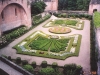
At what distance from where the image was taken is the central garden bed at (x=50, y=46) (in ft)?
70.9

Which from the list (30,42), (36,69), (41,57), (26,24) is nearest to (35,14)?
(26,24)

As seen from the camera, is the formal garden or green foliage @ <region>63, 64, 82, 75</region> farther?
the formal garden

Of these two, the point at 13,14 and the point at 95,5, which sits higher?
the point at 95,5

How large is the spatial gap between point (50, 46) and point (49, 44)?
0.70 meters

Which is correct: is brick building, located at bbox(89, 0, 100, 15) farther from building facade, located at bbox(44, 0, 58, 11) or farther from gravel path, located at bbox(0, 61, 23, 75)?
gravel path, located at bbox(0, 61, 23, 75)

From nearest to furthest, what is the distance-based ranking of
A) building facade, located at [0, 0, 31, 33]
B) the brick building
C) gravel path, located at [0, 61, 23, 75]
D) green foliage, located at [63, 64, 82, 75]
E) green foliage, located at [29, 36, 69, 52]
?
gravel path, located at [0, 61, 23, 75], green foliage, located at [63, 64, 82, 75], green foliage, located at [29, 36, 69, 52], building facade, located at [0, 0, 31, 33], the brick building

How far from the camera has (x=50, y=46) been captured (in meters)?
24.1

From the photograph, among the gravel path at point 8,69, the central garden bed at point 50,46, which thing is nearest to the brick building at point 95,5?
the central garden bed at point 50,46

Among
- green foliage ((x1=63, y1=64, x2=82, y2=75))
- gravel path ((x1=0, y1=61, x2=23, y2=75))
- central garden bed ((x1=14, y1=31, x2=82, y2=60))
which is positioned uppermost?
central garden bed ((x1=14, y1=31, x2=82, y2=60))

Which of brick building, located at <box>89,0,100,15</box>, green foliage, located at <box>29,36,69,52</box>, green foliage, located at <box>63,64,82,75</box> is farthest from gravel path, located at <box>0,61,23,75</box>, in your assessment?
brick building, located at <box>89,0,100,15</box>

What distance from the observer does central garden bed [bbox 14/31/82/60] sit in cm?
2160

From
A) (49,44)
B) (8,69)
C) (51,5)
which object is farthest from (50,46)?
(51,5)

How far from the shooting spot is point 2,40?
25.0 m

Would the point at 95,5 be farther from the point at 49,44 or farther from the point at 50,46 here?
the point at 50,46
